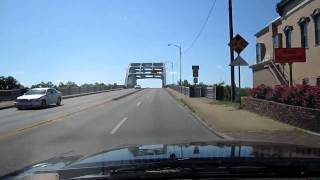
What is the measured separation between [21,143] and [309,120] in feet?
29.0

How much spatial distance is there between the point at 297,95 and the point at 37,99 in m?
23.3

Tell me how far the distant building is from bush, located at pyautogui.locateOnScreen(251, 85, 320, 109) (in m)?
6.44

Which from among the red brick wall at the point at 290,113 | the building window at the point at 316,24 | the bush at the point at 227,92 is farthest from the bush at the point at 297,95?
Answer: the bush at the point at 227,92

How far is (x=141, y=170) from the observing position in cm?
457

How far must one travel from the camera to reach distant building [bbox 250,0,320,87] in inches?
1232

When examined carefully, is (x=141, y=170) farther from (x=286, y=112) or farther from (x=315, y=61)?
(x=315, y=61)

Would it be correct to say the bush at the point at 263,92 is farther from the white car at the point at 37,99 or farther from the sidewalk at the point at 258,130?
the white car at the point at 37,99

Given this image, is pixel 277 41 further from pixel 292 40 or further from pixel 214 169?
pixel 214 169

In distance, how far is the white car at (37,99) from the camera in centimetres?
3944

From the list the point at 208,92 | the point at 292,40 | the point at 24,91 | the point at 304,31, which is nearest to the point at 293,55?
the point at 304,31

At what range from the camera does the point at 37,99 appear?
130 feet

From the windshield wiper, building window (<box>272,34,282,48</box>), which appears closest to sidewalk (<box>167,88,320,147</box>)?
the windshield wiper

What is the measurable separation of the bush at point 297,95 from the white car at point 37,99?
60.9 ft

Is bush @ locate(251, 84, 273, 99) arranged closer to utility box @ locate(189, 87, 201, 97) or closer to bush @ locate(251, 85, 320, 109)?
bush @ locate(251, 85, 320, 109)
